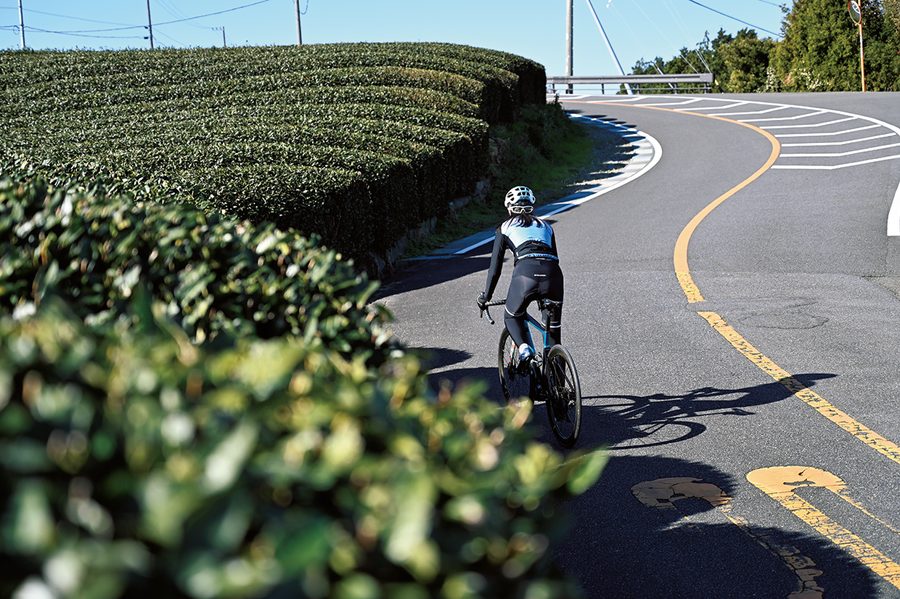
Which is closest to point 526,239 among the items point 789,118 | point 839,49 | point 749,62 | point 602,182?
point 602,182

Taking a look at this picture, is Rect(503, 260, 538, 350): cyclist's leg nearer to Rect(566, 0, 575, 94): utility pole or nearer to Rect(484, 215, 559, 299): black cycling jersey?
Rect(484, 215, 559, 299): black cycling jersey

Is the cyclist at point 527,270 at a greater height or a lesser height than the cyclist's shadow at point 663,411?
greater

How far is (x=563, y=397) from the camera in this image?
22.7ft

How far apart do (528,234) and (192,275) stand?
14.5ft

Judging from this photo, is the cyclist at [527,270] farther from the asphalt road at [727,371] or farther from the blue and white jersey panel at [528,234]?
the asphalt road at [727,371]

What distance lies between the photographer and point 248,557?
1.57 metres

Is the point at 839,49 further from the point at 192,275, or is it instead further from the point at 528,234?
the point at 192,275

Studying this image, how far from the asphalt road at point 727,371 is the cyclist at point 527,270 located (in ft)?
2.83

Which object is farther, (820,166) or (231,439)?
(820,166)

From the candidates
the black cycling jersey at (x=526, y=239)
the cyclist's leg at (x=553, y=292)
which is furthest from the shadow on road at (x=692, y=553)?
the black cycling jersey at (x=526, y=239)

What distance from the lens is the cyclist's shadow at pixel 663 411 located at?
7008mm

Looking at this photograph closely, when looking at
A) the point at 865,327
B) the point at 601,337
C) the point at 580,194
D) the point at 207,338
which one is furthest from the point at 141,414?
the point at 580,194

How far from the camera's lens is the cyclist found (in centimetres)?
736

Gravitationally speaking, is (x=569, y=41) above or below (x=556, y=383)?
above
